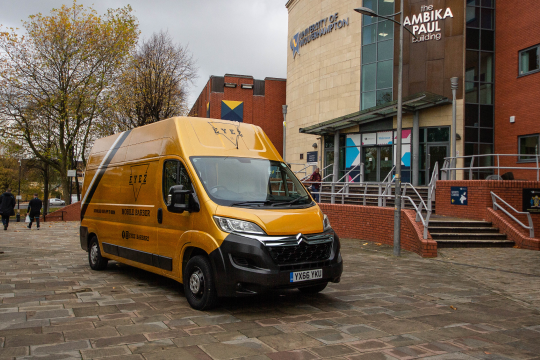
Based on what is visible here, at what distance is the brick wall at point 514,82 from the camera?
20.4m

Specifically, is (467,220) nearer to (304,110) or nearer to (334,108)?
(334,108)

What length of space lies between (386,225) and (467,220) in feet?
7.68

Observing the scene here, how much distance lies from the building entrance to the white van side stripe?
61.0ft

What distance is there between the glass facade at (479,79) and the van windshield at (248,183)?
18.9 meters

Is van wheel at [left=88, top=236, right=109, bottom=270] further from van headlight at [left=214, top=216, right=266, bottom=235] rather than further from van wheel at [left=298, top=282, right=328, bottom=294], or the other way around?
van headlight at [left=214, top=216, right=266, bottom=235]

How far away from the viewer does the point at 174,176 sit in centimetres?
666

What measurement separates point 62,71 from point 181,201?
82.7ft

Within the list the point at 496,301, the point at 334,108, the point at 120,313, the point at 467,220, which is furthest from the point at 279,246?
the point at 334,108

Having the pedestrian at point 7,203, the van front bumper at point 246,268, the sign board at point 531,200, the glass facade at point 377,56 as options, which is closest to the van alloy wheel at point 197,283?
the van front bumper at point 246,268

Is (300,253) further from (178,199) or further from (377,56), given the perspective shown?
(377,56)

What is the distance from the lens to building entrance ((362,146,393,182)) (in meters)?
25.5

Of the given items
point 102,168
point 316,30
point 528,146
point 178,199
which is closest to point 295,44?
point 316,30

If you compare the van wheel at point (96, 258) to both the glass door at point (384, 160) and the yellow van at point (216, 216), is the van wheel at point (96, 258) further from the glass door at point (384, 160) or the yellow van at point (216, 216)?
the glass door at point (384, 160)

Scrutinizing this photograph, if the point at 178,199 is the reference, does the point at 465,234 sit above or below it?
below
